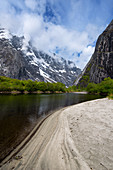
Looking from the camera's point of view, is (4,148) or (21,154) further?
(4,148)

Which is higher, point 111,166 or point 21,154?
point 111,166

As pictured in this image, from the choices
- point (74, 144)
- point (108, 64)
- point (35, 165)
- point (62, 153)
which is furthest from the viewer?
point (108, 64)

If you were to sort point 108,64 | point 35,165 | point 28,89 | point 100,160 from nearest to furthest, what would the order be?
point 100,160 → point 35,165 → point 28,89 → point 108,64

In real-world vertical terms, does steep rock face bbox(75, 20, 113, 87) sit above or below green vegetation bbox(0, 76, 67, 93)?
above

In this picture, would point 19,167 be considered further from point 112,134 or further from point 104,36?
point 104,36

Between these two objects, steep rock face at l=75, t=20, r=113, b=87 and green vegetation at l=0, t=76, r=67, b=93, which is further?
steep rock face at l=75, t=20, r=113, b=87

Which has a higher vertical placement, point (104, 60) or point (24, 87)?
point (104, 60)

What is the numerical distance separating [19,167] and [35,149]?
1.65 metres

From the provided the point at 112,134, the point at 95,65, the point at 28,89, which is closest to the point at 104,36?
the point at 95,65

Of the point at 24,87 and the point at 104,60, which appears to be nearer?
the point at 24,87

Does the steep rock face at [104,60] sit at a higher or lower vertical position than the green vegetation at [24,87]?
higher

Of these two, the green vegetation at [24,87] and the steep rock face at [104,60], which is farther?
the steep rock face at [104,60]

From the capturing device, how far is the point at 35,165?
4.36 m

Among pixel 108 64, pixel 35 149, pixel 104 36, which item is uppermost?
pixel 104 36
